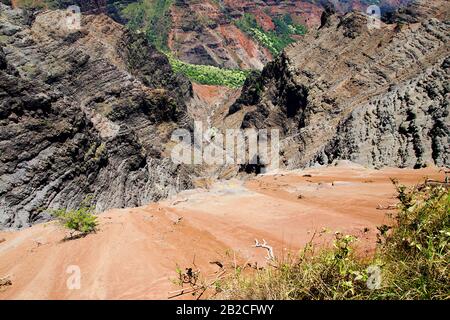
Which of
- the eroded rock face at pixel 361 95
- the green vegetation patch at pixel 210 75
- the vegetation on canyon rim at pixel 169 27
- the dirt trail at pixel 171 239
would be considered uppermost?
the vegetation on canyon rim at pixel 169 27

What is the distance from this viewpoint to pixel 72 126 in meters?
15.6

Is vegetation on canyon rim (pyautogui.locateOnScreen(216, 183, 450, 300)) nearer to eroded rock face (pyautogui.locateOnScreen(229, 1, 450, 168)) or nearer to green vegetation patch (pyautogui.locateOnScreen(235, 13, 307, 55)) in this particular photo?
eroded rock face (pyautogui.locateOnScreen(229, 1, 450, 168))

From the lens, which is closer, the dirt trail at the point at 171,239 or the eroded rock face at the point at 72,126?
the dirt trail at the point at 171,239

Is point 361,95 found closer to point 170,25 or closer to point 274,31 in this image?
point 170,25

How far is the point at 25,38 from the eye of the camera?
3077 cm

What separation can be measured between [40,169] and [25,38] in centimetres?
2136

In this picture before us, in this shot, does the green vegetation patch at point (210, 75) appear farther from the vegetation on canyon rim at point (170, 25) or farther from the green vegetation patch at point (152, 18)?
the green vegetation patch at point (152, 18)

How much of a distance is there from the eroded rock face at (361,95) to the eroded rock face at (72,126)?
9278mm

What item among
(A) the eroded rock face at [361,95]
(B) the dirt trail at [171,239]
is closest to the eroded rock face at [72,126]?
(B) the dirt trail at [171,239]

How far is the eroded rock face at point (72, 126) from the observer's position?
519 inches

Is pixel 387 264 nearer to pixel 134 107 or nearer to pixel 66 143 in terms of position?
pixel 66 143

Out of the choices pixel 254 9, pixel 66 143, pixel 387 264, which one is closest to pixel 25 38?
pixel 66 143

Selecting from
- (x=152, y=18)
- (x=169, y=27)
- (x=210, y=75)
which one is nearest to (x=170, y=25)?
(x=169, y=27)

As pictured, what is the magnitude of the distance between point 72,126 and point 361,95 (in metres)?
21.5
